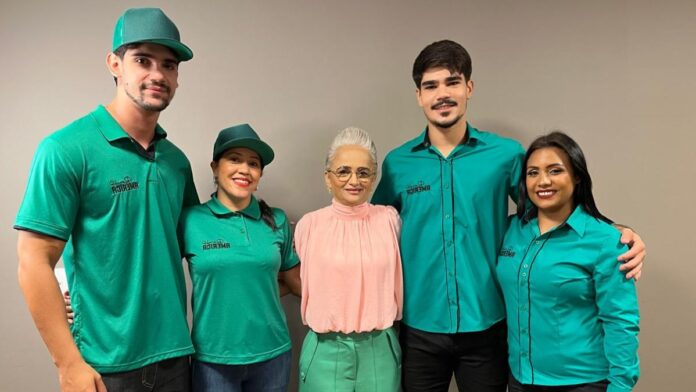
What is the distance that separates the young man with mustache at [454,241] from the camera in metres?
1.70

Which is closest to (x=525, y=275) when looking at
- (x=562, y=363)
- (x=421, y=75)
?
(x=562, y=363)

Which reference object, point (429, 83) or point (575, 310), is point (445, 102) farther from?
point (575, 310)

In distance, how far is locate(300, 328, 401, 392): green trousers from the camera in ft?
5.46

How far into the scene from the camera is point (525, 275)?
1530 millimetres

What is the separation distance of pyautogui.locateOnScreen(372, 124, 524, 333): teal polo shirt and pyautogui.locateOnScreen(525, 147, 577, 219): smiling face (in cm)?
20

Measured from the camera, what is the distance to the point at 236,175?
173 cm

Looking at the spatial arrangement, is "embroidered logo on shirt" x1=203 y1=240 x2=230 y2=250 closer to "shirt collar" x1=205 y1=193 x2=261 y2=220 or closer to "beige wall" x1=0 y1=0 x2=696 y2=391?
"shirt collar" x1=205 y1=193 x2=261 y2=220

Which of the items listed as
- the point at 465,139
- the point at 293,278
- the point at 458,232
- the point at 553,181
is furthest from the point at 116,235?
the point at 553,181

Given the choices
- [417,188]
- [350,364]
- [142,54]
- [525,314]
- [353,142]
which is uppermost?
[142,54]

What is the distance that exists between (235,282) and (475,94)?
151 cm

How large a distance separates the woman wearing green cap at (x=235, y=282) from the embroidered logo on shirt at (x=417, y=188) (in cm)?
58

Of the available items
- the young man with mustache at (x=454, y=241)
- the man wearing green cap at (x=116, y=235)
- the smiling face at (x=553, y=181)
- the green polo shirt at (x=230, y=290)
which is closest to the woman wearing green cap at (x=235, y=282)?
the green polo shirt at (x=230, y=290)

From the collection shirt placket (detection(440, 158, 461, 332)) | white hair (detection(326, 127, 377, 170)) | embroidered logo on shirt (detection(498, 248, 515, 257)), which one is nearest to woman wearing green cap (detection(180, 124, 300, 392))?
white hair (detection(326, 127, 377, 170))

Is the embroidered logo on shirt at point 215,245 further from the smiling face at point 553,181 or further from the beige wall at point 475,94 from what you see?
the smiling face at point 553,181
